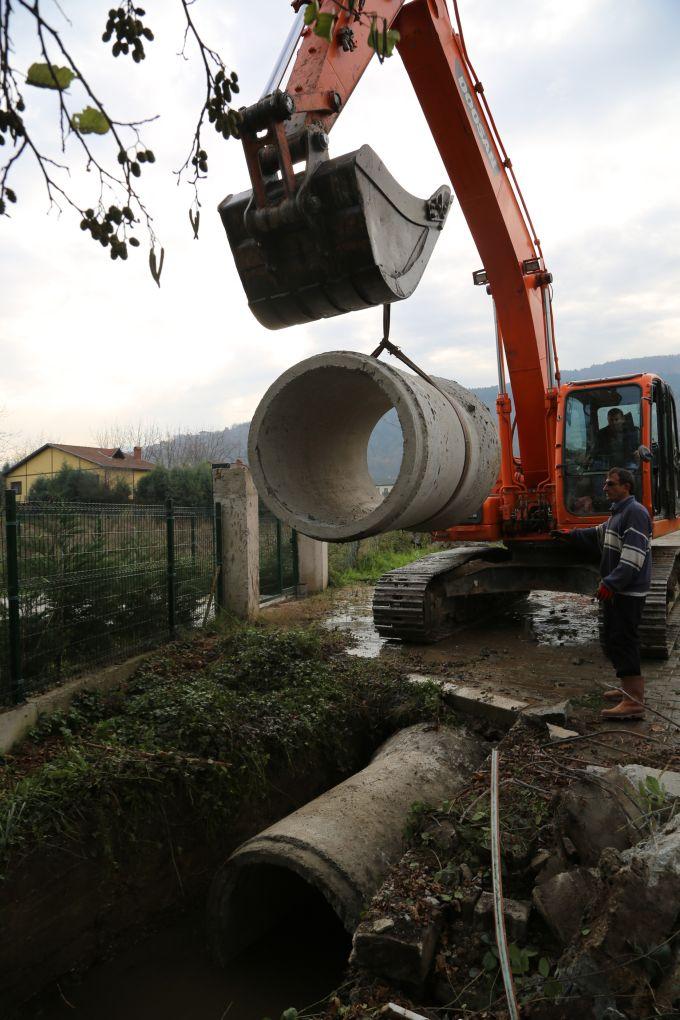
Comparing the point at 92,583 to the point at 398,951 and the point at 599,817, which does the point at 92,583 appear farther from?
the point at 599,817

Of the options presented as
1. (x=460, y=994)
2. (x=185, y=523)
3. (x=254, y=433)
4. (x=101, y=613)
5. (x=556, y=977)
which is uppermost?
(x=254, y=433)

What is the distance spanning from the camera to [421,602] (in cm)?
762

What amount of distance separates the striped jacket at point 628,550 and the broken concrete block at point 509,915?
2722 mm

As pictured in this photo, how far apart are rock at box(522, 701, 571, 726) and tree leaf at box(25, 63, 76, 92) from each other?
4.26 meters

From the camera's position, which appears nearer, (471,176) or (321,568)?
(471,176)

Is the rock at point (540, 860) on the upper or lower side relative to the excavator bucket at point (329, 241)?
lower

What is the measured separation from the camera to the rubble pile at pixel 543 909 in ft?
7.80

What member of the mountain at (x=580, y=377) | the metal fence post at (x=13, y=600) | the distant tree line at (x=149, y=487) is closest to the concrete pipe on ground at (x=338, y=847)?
the metal fence post at (x=13, y=600)

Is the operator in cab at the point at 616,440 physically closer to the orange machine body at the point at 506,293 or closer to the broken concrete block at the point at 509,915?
the orange machine body at the point at 506,293

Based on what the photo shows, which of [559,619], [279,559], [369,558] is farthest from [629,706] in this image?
[369,558]

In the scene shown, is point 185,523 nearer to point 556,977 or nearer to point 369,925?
point 369,925

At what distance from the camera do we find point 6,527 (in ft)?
17.5

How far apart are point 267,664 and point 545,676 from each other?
2445mm

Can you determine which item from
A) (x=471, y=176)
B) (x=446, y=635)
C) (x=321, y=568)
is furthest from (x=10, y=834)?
(x=321, y=568)
